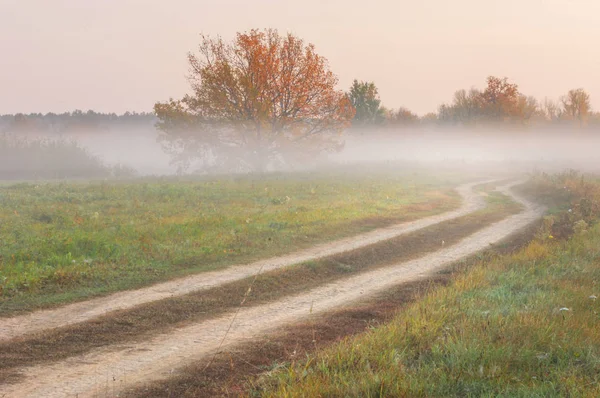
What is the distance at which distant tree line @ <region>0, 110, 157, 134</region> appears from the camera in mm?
121500

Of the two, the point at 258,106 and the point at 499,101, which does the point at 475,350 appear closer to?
the point at 258,106

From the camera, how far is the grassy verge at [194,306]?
→ 7469 mm

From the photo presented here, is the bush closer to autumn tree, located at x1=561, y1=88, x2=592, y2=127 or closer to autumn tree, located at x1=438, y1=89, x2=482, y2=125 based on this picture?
autumn tree, located at x1=438, y1=89, x2=482, y2=125

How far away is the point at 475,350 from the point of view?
641 centimetres

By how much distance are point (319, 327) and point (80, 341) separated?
3.43 metres

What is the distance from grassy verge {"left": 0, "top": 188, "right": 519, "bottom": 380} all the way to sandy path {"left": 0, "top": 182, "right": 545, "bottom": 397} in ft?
1.07

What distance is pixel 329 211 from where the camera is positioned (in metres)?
22.0

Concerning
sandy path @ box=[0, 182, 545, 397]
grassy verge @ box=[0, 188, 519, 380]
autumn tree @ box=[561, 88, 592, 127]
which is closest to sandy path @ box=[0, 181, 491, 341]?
grassy verge @ box=[0, 188, 519, 380]

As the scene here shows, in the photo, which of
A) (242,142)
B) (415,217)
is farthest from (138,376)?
(242,142)

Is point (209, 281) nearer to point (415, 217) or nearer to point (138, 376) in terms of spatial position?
point (138, 376)

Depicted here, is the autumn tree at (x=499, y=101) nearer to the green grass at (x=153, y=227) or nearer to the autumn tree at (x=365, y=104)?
the autumn tree at (x=365, y=104)

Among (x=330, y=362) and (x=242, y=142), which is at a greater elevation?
(x=242, y=142)

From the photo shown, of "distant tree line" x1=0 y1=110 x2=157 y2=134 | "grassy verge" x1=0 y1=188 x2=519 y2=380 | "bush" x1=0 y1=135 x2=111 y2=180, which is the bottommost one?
"grassy verge" x1=0 y1=188 x2=519 y2=380

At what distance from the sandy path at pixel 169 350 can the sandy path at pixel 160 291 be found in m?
1.46
